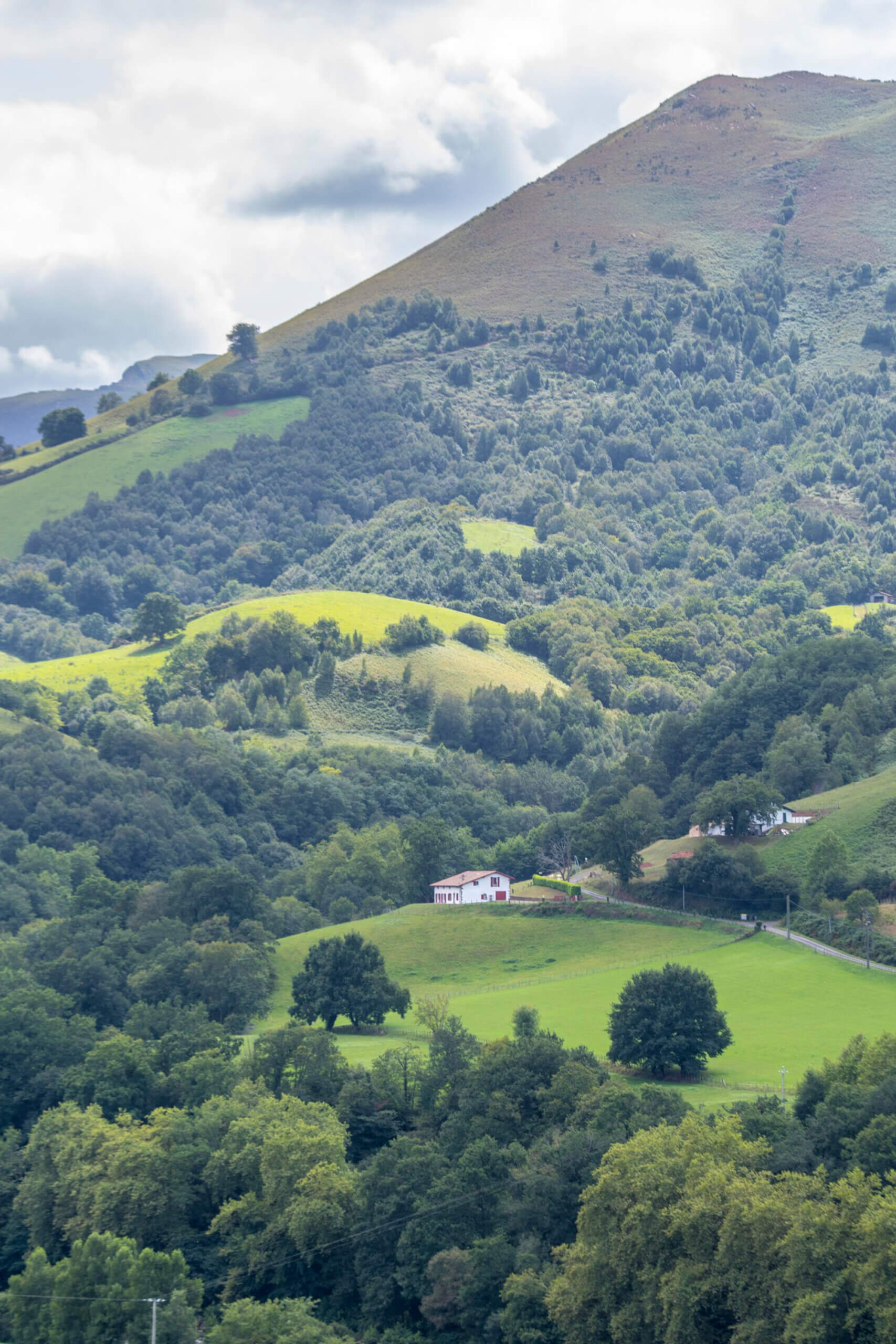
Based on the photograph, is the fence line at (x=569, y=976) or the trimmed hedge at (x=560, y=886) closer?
the fence line at (x=569, y=976)

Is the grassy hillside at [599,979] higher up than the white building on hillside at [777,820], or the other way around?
the white building on hillside at [777,820]

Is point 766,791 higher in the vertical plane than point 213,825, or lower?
higher

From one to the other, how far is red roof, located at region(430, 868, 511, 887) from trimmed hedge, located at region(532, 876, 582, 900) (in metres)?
2.06

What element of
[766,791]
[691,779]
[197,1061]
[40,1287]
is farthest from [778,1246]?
[691,779]

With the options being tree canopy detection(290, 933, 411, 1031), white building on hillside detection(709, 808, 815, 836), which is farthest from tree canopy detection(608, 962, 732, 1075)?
white building on hillside detection(709, 808, 815, 836)

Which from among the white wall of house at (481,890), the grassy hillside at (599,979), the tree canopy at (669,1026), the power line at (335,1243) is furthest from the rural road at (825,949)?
the power line at (335,1243)

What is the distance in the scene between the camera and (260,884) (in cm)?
13738

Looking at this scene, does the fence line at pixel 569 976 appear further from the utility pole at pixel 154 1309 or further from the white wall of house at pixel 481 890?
the utility pole at pixel 154 1309

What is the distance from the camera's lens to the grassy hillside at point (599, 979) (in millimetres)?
75688

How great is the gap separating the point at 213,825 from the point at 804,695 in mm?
52686

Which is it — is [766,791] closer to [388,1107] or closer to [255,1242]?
[388,1107]

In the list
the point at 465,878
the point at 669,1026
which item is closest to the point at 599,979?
the point at 669,1026

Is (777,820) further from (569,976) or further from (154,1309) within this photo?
(154,1309)

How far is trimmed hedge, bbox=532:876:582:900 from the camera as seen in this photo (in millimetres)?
107312
